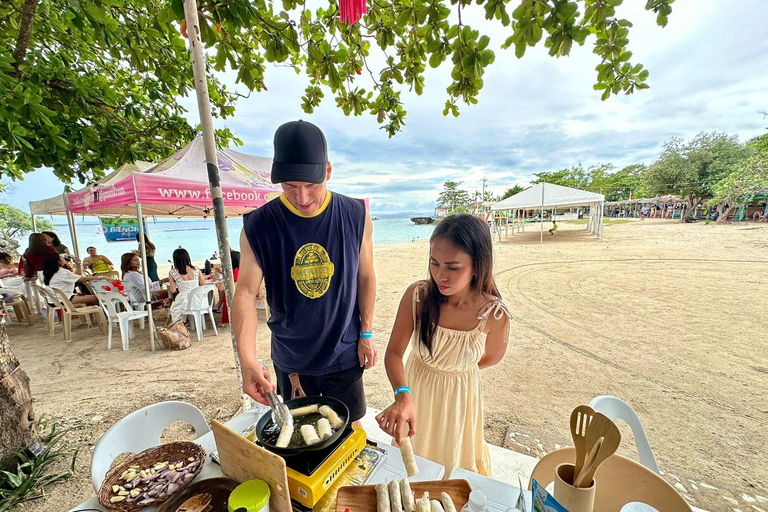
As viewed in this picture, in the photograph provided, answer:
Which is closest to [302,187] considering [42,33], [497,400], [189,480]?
[189,480]

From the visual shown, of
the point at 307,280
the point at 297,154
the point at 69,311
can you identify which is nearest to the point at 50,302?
the point at 69,311

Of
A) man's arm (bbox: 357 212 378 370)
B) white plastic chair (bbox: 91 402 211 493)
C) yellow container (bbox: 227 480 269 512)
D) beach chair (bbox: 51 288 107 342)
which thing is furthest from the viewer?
beach chair (bbox: 51 288 107 342)

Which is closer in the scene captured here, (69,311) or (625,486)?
(625,486)

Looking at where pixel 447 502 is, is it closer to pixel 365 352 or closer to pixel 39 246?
pixel 365 352

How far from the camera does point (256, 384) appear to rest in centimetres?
135

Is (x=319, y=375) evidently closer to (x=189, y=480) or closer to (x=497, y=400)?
(x=189, y=480)

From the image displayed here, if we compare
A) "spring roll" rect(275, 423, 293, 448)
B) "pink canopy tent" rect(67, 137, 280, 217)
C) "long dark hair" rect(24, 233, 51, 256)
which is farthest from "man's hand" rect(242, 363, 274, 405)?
"long dark hair" rect(24, 233, 51, 256)

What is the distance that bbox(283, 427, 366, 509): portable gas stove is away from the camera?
0.99 meters

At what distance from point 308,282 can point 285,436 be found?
840 millimetres

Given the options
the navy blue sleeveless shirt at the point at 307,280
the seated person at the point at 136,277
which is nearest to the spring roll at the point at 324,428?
the navy blue sleeveless shirt at the point at 307,280

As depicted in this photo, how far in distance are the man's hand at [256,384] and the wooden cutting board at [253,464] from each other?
0.24 metres

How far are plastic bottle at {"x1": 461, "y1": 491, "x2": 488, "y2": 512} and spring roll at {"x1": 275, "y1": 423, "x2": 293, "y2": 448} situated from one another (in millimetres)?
667

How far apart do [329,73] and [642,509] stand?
9.16 ft

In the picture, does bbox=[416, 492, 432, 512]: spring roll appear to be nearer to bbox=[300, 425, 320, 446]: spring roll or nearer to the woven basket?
bbox=[300, 425, 320, 446]: spring roll
